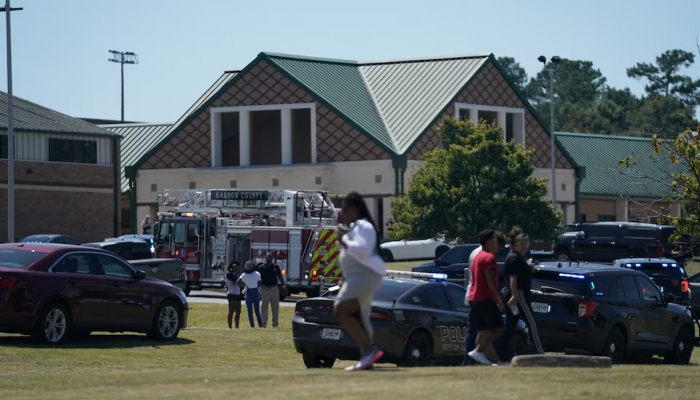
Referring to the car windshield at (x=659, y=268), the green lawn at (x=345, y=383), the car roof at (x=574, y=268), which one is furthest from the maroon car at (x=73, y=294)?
the car windshield at (x=659, y=268)

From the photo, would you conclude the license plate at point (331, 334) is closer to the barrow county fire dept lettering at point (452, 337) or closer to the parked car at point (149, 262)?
the barrow county fire dept lettering at point (452, 337)

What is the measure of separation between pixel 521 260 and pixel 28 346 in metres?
8.05

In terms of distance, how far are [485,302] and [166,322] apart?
8.55 metres

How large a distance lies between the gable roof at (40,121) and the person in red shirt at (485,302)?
4652 centimetres

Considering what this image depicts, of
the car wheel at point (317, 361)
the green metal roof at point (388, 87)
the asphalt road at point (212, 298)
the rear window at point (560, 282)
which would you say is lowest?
the asphalt road at point (212, 298)

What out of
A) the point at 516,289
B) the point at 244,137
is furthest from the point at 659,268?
the point at 244,137

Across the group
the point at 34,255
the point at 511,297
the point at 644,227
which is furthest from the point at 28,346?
the point at 644,227

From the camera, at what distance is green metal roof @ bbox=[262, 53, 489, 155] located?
62.2 metres

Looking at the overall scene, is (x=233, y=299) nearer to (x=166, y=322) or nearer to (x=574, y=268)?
(x=166, y=322)

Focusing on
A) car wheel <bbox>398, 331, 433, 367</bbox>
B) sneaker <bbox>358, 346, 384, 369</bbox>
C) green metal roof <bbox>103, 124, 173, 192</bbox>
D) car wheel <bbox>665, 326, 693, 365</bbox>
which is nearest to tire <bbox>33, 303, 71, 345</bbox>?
car wheel <bbox>398, 331, 433, 367</bbox>

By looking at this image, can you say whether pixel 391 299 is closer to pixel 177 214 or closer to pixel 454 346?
pixel 454 346

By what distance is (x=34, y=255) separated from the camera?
2031 cm

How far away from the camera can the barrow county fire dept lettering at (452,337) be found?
18719 mm

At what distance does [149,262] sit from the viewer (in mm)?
32656
